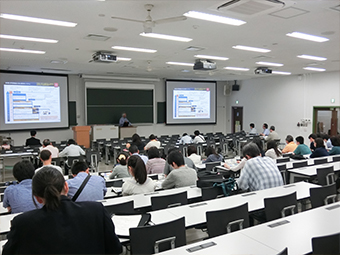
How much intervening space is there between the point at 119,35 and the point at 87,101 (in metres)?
8.61

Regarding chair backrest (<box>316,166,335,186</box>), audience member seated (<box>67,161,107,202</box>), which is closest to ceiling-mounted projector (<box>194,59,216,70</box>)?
chair backrest (<box>316,166,335,186</box>)

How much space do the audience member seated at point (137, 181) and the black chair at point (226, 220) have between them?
138cm

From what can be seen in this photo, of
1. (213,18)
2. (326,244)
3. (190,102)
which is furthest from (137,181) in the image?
(190,102)

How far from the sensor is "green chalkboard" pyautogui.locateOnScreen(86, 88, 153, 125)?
47.9 ft

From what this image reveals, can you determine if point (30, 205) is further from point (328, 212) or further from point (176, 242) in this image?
point (328, 212)

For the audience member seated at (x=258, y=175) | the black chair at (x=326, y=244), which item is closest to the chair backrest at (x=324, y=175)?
the audience member seated at (x=258, y=175)

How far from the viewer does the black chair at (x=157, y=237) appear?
2309 mm

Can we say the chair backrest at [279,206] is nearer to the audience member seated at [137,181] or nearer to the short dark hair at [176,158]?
the short dark hair at [176,158]

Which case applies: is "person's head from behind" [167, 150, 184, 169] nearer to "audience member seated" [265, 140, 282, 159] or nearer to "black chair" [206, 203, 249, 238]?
"black chair" [206, 203, 249, 238]

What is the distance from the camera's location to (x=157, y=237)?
7.84 ft

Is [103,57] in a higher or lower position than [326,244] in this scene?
higher

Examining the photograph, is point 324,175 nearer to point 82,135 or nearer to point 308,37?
point 308,37

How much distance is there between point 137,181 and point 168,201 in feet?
2.23

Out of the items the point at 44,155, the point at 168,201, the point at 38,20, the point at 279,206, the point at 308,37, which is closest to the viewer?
the point at 279,206
